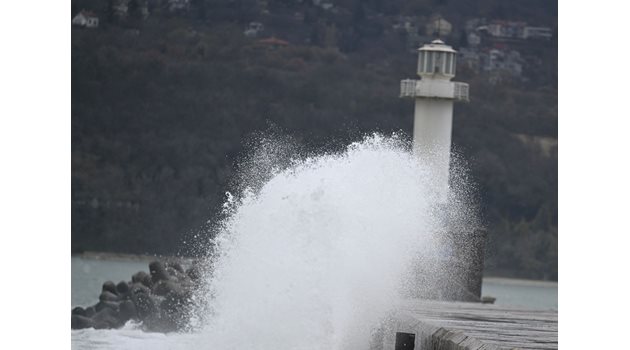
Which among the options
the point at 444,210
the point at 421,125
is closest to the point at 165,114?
the point at 421,125

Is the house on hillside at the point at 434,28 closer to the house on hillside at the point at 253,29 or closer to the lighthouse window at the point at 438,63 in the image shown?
the house on hillside at the point at 253,29

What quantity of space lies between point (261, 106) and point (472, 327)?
47052 mm

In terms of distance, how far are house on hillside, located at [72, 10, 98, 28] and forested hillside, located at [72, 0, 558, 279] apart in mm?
405

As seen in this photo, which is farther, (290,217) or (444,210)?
(444,210)

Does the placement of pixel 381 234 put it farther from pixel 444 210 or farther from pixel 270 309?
pixel 444 210

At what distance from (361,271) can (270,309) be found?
0.92 metres

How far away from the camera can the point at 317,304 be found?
1126cm

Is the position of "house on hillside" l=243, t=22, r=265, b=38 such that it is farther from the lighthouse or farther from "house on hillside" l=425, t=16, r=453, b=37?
the lighthouse

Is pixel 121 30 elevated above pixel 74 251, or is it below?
above

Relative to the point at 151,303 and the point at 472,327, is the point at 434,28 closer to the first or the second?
the point at 151,303

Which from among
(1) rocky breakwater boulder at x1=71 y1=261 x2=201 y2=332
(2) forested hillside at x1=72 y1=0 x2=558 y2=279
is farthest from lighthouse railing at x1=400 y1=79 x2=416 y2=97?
(2) forested hillside at x1=72 y1=0 x2=558 y2=279

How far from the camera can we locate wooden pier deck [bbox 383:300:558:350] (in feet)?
26.1
